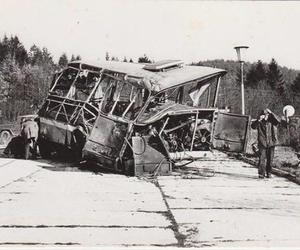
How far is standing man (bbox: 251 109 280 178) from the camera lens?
12992 mm

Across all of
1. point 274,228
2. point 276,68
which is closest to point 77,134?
point 274,228

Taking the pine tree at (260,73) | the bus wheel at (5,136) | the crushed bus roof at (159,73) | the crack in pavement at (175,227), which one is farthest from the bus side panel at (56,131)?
the pine tree at (260,73)

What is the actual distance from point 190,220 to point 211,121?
23.4ft

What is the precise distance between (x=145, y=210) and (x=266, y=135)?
18.1ft

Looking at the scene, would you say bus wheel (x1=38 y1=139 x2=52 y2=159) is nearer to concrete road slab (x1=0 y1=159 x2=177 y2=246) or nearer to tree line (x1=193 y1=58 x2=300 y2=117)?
concrete road slab (x1=0 y1=159 x2=177 y2=246)

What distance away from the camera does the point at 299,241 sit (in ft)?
21.4

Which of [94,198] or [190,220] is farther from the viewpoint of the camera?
[94,198]

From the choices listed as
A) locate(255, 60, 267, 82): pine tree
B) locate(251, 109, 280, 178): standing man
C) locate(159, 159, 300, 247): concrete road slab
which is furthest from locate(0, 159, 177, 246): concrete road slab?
locate(255, 60, 267, 82): pine tree

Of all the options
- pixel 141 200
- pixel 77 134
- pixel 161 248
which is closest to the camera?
pixel 161 248

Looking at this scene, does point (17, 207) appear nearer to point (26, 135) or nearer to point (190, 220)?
point (190, 220)

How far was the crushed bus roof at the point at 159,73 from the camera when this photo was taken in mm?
13922

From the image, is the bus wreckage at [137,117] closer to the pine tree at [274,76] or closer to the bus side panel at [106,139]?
the bus side panel at [106,139]

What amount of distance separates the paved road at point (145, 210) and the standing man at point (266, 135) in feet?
2.13

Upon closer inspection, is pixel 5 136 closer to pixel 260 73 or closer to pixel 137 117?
pixel 137 117
